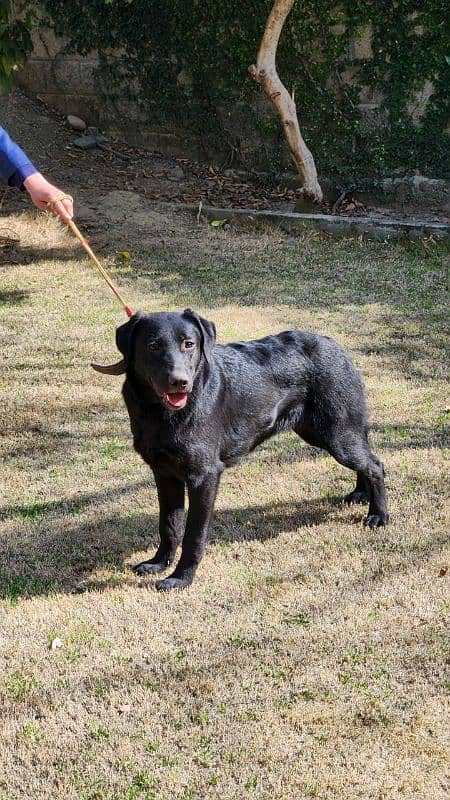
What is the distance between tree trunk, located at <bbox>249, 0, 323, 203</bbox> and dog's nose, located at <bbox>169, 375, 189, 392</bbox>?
8315 millimetres

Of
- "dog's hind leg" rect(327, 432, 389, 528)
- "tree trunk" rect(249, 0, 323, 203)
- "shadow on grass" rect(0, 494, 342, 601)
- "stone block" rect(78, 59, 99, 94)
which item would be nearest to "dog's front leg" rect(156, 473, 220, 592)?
"shadow on grass" rect(0, 494, 342, 601)

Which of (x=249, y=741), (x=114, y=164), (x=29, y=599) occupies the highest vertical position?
(x=249, y=741)

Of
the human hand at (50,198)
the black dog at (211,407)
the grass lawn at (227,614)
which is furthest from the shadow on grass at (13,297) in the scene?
the black dog at (211,407)

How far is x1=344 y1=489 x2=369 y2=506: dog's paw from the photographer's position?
16.9ft

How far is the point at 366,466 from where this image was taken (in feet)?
15.7

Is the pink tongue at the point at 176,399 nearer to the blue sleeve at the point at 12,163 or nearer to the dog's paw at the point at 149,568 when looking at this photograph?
the dog's paw at the point at 149,568

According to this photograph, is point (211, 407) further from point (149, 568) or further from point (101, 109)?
point (101, 109)

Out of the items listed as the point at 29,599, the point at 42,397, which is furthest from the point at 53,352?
the point at 29,599

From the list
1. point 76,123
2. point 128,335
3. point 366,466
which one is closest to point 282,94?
point 76,123

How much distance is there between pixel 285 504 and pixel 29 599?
62.0 inches

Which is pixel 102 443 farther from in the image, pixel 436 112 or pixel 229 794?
pixel 436 112

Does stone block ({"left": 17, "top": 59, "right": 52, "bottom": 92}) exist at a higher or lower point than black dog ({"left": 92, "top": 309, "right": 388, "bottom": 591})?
lower

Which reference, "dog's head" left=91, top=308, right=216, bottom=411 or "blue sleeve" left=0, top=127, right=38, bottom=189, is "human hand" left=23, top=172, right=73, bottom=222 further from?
"dog's head" left=91, top=308, right=216, bottom=411

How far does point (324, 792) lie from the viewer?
3.01 meters
